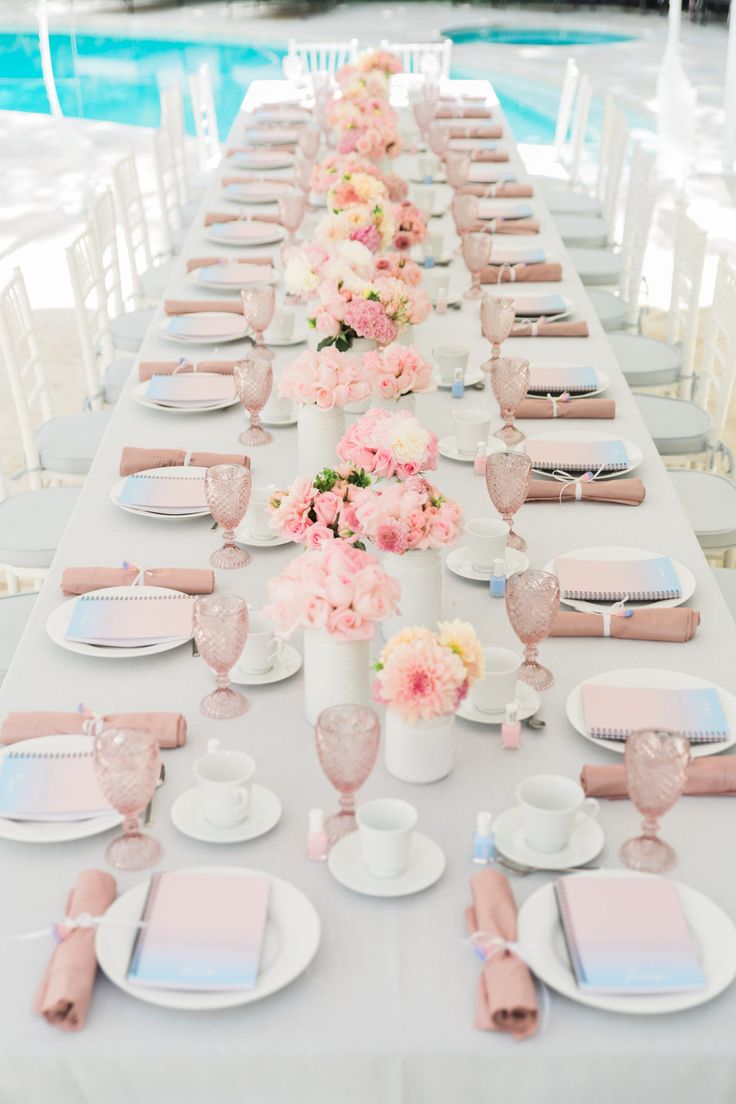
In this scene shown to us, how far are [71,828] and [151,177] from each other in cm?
684

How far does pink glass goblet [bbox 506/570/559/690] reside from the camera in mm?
1706

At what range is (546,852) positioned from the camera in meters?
1.44

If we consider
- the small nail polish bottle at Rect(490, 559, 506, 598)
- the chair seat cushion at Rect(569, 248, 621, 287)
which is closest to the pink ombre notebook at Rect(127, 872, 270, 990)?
the small nail polish bottle at Rect(490, 559, 506, 598)

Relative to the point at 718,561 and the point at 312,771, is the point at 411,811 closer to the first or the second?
the point at 312,771

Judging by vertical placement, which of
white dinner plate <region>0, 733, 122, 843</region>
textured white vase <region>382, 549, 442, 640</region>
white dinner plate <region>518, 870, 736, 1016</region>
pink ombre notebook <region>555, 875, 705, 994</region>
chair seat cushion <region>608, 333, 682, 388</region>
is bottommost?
chair seat cushion <region>608, 333, 682, 388</region>

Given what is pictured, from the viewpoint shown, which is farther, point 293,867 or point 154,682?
point 154,682

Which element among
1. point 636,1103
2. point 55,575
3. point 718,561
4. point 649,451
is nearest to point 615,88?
point 718,561

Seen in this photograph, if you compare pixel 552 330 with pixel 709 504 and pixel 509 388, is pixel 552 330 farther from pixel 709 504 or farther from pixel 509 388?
pixel 509 388

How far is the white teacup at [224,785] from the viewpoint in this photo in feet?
4.83

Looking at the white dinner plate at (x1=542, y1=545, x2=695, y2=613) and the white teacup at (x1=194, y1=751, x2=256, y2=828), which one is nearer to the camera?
the white teacup at (x1=194, y1=751, x2=256, y2=828)

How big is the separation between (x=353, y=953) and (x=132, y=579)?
852mm

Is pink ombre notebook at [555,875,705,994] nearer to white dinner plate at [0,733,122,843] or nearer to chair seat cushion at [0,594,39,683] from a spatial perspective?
white dinner plate at [0,733,122,843]

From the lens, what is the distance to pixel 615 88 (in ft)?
33.6

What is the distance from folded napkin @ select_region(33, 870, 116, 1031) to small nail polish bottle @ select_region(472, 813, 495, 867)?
0.40 metres
